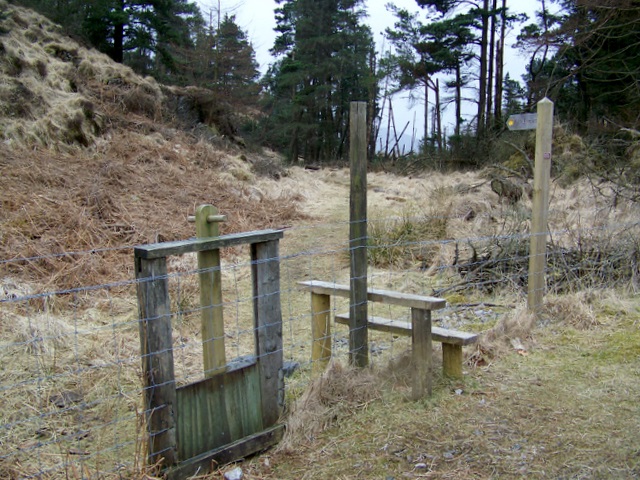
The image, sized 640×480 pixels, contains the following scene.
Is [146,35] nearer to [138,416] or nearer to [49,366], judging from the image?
[49,366]

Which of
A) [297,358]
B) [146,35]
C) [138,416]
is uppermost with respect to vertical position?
[146,35]

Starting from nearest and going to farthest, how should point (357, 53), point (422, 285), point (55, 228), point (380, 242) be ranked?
point (422, 285) → point (55, 228) → point (380, 242) → point (357, 53)

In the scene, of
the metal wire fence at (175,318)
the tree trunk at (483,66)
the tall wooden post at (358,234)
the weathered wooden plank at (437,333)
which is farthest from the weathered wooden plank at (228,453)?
the tree trunk at (483,66)

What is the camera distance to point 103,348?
15.0ft

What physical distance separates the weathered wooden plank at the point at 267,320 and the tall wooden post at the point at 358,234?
68cm

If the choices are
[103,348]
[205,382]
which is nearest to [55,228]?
[103,348]

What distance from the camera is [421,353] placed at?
360 cm

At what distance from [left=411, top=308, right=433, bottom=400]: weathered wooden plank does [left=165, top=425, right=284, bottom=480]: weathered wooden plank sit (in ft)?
3.05

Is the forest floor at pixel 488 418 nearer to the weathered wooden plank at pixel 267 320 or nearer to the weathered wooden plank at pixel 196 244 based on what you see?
the weathered wooden plank at pixel 267 320

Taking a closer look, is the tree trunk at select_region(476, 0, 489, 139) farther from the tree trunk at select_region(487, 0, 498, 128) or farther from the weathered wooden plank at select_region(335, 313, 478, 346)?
the weathered wooden plank at select_region(335, 313, 478, 346)

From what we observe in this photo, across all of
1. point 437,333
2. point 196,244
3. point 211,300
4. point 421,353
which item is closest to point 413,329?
point 421,353

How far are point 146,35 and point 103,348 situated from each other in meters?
17.9

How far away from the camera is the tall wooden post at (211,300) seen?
306 cm

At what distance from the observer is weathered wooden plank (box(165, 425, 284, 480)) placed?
9.17ft
